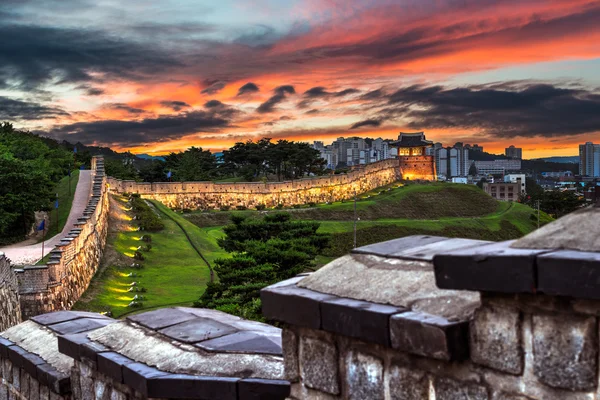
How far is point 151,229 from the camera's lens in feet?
120

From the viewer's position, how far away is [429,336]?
223cm

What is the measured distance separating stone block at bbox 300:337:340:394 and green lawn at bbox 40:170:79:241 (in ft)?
103

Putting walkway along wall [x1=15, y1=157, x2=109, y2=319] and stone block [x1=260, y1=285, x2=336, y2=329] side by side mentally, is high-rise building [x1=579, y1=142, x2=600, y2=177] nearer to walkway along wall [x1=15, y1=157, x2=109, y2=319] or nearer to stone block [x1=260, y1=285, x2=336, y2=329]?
walkway along wall [x1=15, y1=157, x2=109, y2=319]

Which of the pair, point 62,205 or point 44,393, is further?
point 62,205

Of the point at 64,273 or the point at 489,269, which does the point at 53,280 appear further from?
the point at 489,269

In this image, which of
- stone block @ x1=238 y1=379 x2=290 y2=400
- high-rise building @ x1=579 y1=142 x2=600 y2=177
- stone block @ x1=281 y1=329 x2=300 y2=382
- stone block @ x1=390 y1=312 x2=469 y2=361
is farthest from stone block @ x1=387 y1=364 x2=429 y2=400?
high-rise building @ x1=579 y1=142 x2=600 y2=177

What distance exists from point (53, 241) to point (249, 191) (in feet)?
111

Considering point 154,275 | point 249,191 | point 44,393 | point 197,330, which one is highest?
point 197,330

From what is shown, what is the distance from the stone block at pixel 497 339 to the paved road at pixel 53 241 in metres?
24.3

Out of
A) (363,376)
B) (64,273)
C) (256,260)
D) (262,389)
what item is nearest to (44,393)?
(262,389)

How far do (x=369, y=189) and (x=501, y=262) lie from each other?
246 ft

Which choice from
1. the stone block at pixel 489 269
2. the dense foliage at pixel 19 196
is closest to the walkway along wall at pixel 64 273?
the dense foliage at pixel 19 196

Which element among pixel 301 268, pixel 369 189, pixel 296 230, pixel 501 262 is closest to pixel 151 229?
pixel 296 230

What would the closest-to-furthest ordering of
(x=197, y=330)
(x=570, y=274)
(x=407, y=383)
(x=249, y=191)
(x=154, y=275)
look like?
1. (x=570, y=274)
2. (x=407, y=383)
3. (x=197, y=330)
4. (x=154, y=275)
5. (x=249, y=191)
